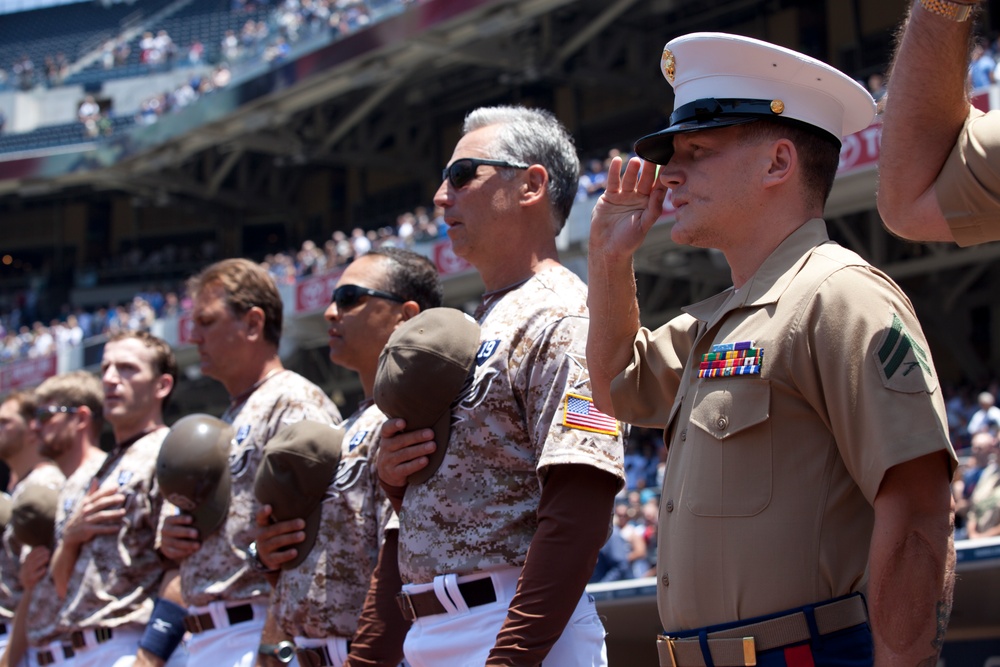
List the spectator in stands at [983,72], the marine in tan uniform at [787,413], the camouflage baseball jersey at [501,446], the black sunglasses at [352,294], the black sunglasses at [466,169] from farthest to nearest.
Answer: the spectator in stands at [983,72]
the black sunglasses at [352,294]
the black sunglasses at [466,169]
the camouflage baseball jersey at [501,446]
the marine in tan uniform at [787,413]

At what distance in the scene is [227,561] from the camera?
3.90 m

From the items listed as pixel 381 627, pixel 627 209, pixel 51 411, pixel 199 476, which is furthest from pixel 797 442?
pixel 51 411

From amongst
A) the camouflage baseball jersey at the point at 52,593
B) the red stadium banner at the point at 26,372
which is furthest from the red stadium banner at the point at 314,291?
the camouflage baseball jersey at the point at 52,593

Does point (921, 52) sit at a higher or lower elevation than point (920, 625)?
higher

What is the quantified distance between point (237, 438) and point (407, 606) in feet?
4.73

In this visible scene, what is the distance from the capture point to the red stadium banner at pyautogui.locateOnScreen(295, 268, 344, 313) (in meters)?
18.3

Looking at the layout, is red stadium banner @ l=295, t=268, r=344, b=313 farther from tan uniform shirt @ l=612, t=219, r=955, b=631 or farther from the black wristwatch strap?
tan uniform shirt @ l=612, t=219, r=955, b=631

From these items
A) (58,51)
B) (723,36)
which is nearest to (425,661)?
(723,36)

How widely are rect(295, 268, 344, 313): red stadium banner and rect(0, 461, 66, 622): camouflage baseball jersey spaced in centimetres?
1159

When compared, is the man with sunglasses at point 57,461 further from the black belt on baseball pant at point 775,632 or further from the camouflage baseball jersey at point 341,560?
the black belt on baseball pant at point 775,632

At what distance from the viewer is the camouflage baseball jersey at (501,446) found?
268 centimetres

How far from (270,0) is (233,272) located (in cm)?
2934

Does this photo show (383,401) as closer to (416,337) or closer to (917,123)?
(416,337)

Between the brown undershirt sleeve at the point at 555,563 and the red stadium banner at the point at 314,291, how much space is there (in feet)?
51.7
